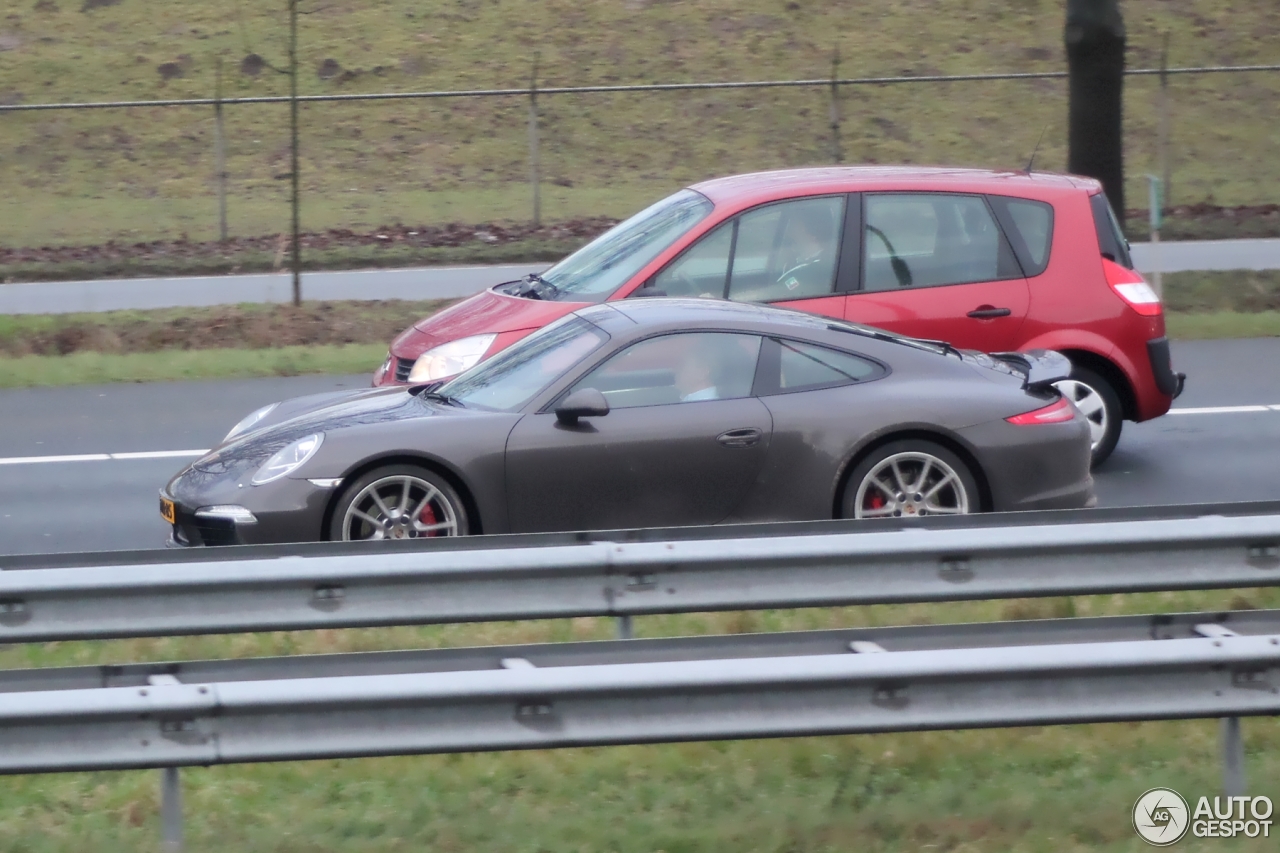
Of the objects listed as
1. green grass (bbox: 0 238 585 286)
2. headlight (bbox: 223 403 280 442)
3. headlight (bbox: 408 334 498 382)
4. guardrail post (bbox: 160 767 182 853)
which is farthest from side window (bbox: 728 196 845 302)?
green grass (bbox: 0 238 585 286)

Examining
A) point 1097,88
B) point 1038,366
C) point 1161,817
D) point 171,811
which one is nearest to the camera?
point 171,811

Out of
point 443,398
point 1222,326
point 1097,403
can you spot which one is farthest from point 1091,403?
point 1222,326

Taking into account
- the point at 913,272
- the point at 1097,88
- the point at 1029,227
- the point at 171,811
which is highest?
the point at 1097,88

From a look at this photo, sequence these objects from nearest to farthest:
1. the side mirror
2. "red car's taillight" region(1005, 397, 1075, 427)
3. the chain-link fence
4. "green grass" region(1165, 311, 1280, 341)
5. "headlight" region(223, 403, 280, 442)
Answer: the side mirror, "red car's taillight" region(1005, 397, 1075, 427), "headlight" region(223, 403, 280, 442), "green grass" region(1165, 311, 1280, 341), the chain-link fence

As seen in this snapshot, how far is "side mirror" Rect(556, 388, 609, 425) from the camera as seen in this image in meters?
6.93

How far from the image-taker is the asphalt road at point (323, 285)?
16953mm

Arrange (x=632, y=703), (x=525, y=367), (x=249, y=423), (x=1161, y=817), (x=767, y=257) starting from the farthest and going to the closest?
(x=767, y=257)
(x=249, y=423)
(x=525, y=367)
(x=1161, y=817)
(x=632, y=703)

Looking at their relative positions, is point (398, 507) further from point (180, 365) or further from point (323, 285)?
point (323, 285)

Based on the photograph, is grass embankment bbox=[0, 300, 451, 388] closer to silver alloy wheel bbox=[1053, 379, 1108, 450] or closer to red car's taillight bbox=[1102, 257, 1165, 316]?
silver alloy wheel bbox=[1053, 379, 1108, 450]

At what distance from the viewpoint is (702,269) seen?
9203 millimetres

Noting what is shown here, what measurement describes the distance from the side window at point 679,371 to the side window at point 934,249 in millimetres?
2259

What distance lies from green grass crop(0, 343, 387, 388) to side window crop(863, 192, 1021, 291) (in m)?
4.98

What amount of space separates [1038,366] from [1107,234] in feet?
7.17

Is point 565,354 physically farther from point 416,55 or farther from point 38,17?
point 38,17
